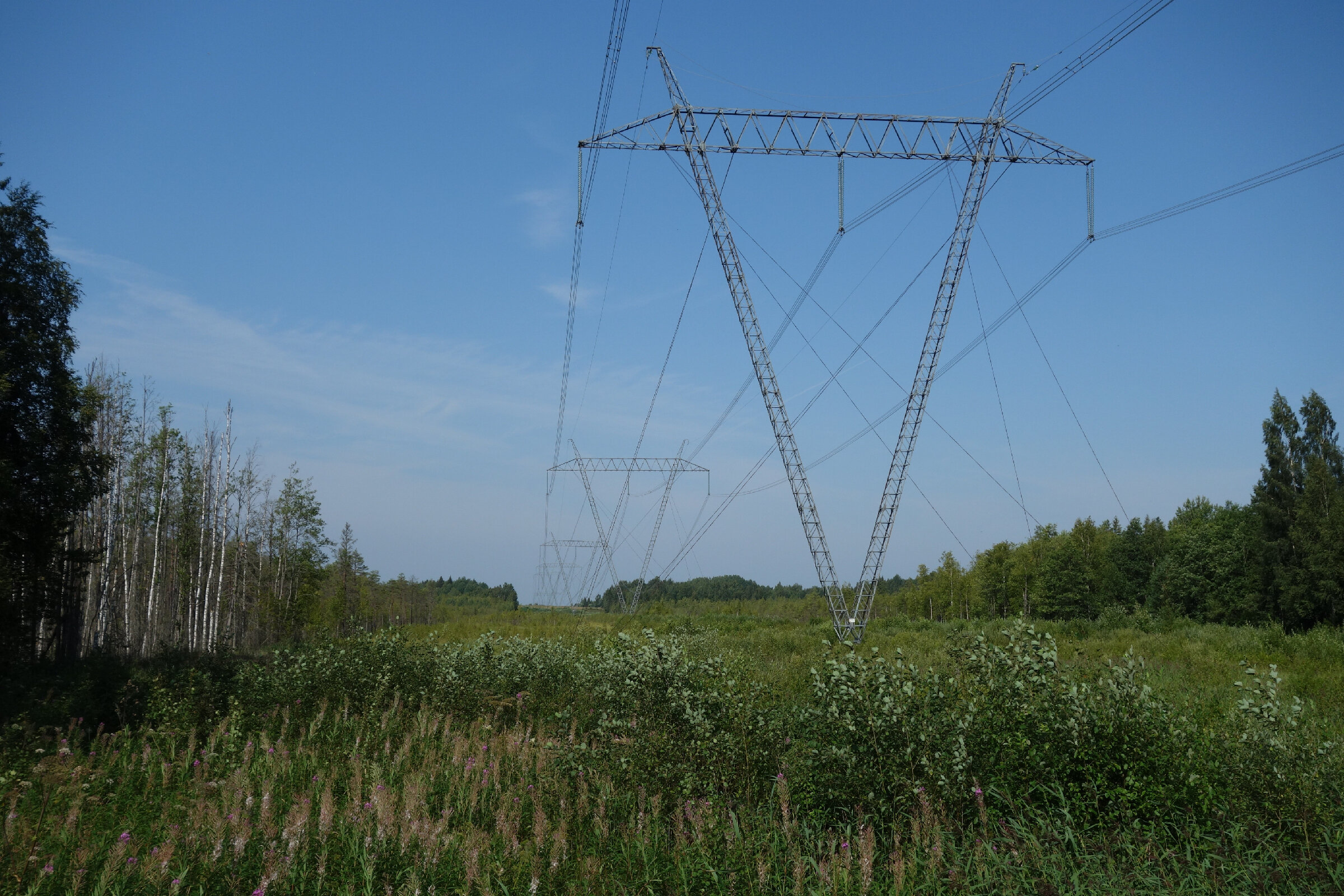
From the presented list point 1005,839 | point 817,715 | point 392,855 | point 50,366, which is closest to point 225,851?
point 392,855

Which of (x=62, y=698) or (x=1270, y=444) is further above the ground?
(x=1270, y=444)

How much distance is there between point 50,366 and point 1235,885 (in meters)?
26.4

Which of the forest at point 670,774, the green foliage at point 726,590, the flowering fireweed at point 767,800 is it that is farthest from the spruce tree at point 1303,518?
the green foliage at point 726,590

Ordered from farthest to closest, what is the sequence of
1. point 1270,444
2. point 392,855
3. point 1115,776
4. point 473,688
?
point 1270,444 → point 473,688 → point 1115,776 → point 392,855

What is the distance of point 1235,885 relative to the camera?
16.8ft

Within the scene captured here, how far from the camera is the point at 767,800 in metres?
6.56

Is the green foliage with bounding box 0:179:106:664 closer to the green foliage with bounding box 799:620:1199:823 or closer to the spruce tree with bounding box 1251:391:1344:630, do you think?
the green foliage with bounding box 799:620:1199:823

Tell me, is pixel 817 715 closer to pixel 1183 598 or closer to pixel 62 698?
pixel 62 698

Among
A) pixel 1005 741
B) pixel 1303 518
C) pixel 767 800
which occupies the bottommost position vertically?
pixel 767 800

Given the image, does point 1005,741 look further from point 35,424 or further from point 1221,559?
point 1221,559

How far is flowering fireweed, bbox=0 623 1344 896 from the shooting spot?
498 centimetres

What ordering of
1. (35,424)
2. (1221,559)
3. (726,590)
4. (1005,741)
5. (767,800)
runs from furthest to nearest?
1. (726,590)
2. (1221,559)
3. (35,424)
4. (767,800)
5. (1005,741)

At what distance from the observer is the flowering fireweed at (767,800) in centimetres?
498

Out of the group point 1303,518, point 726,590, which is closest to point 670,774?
point 1303,518
